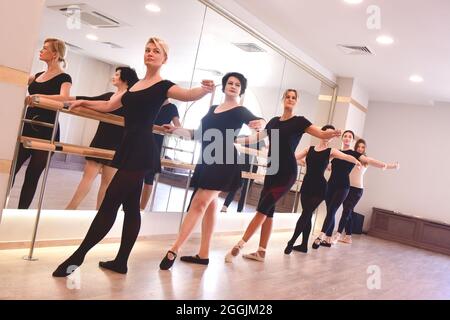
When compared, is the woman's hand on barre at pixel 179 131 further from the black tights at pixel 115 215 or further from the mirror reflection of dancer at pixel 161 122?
the black tights at pixel 115 215

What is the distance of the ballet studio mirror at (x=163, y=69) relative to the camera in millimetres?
3385

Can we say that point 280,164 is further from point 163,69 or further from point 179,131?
point 163,69

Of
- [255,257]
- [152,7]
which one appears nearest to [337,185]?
[255,257]

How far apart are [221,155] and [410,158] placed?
7056mm

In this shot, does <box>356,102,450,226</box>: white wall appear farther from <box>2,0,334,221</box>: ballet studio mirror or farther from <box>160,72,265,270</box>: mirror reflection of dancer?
<box>160,72,265,270</box>: mirror reflection of dancer

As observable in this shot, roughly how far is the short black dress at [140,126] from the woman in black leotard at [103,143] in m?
0.80

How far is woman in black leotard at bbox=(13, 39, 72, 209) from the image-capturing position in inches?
124

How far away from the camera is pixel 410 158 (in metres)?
9.24

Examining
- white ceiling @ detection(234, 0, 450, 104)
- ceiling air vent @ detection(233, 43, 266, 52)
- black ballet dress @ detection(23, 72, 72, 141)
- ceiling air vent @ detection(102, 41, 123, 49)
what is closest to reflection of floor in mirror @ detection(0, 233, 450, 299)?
black ballet dress @ detection(23, 72, 72, 141)

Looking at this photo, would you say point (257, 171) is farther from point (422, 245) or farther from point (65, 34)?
point (422, 245)

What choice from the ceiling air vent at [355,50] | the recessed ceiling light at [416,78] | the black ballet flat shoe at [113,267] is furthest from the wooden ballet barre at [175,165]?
the recessed ceiling light at [416,78]

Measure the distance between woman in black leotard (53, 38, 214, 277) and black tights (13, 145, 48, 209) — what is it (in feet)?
2.69
